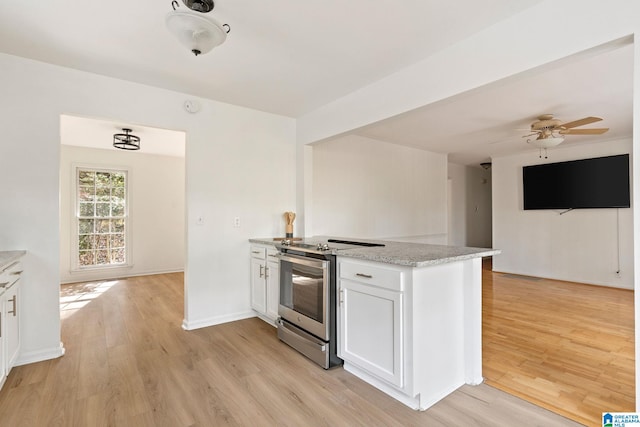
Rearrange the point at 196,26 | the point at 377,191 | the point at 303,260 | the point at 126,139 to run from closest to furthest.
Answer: the point at 196,26
the point at 303,260
the point at 126,139
the point at 377,191

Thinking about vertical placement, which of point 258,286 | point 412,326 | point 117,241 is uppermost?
point 117,241

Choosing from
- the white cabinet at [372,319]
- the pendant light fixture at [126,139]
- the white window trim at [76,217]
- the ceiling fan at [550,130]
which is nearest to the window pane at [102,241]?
the white window trim at [76,217]

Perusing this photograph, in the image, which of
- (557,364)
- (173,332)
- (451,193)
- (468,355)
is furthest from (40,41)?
(451,193)

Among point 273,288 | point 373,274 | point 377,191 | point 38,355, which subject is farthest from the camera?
point 377,191

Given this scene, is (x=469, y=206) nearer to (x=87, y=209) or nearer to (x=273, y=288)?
(x=273, y=288)

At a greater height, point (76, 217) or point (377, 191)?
point (377, 191)

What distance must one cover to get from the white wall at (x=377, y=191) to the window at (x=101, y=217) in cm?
415

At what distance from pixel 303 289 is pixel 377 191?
109 inches

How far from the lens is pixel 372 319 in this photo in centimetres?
213

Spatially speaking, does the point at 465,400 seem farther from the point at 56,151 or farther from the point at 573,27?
the point at 56,151

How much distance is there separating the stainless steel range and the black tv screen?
463 cm

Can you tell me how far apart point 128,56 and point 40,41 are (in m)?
0.54

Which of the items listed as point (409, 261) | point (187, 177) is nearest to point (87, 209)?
point (187, 177)

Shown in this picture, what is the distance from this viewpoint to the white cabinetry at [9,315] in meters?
2.00
